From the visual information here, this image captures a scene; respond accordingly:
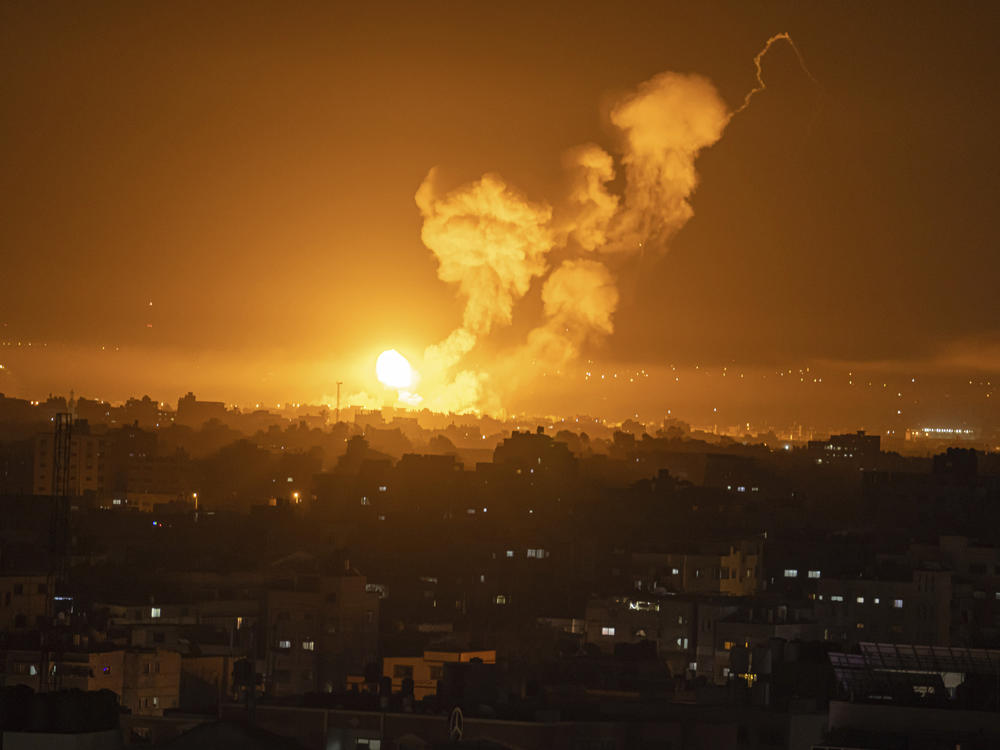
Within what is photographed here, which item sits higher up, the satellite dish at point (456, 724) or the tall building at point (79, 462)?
the tall building at point (79, 462)

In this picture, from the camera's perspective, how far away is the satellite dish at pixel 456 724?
75.8 ft

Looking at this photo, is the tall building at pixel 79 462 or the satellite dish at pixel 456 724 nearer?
the satellite dish at pixel 456 724

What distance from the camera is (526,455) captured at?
9356 cm

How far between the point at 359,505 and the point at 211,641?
3863cm

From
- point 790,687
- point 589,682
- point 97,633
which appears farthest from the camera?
point 97,633

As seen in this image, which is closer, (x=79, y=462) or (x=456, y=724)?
(x=456, y=724)

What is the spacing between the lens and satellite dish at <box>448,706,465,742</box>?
75.8 ft

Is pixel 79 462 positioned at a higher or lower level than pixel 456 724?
higher

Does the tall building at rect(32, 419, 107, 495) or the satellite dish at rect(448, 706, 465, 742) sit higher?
the tall building at rect(32, 419, 107, 495)

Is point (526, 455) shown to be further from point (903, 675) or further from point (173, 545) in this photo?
point (903, 675)

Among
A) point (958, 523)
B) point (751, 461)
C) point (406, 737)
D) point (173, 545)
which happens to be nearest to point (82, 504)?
point (173, 545)

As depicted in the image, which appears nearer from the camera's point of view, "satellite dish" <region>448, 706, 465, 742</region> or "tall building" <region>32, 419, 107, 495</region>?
"satellite dish" <region>448, 706, 465, 742</region>

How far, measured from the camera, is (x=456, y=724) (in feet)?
77.0

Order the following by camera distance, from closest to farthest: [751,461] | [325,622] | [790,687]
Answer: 1. [790,687]
2. [325,622]
3. [751,461]
